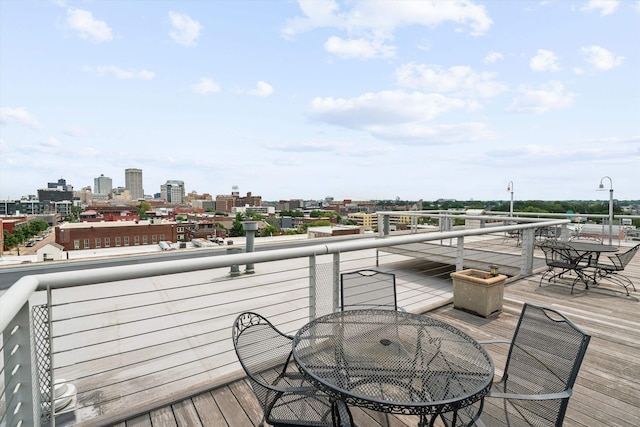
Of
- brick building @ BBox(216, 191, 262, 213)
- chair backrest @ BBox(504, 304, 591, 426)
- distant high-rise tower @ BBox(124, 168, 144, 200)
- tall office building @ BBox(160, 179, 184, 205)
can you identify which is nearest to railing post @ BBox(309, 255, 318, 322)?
chair backrest @ BBox(504, 304, 591, 426)

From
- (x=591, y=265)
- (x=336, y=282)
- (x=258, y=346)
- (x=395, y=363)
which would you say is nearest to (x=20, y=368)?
(x=258, y=346)

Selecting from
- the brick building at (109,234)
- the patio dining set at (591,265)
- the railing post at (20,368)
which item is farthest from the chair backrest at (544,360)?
the brick building at (109,234)

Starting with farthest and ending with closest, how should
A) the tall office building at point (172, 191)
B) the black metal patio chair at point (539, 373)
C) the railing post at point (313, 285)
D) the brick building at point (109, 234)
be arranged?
the tall office building at point (172, 191) < the brick building at point (109, 234) < the railing post at point (313, 285) < the black metal patio chair at point (539, 373)

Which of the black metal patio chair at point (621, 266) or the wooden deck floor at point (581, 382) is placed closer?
the wooden deck floor at point (581, 382)

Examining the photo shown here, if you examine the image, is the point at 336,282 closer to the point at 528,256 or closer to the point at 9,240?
the point at 528,256

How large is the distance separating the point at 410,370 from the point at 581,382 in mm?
1994

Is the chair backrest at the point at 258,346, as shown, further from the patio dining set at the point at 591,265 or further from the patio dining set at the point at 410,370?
the patio dining set at the point at 591,265

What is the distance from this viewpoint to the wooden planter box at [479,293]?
12.2 ft

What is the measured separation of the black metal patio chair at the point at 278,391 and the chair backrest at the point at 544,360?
0.97 metres

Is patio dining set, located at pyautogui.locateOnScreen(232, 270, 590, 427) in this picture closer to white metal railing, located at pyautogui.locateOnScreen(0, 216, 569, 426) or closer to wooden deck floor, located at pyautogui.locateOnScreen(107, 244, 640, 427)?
white metal railing, located at pyautogui.locateOnScreen(0, 216, 569, 426)

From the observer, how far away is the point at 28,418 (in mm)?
1387

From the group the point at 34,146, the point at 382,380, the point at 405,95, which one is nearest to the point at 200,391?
the point at 382,380

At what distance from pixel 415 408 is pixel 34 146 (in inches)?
3499

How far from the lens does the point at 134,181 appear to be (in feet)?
596
